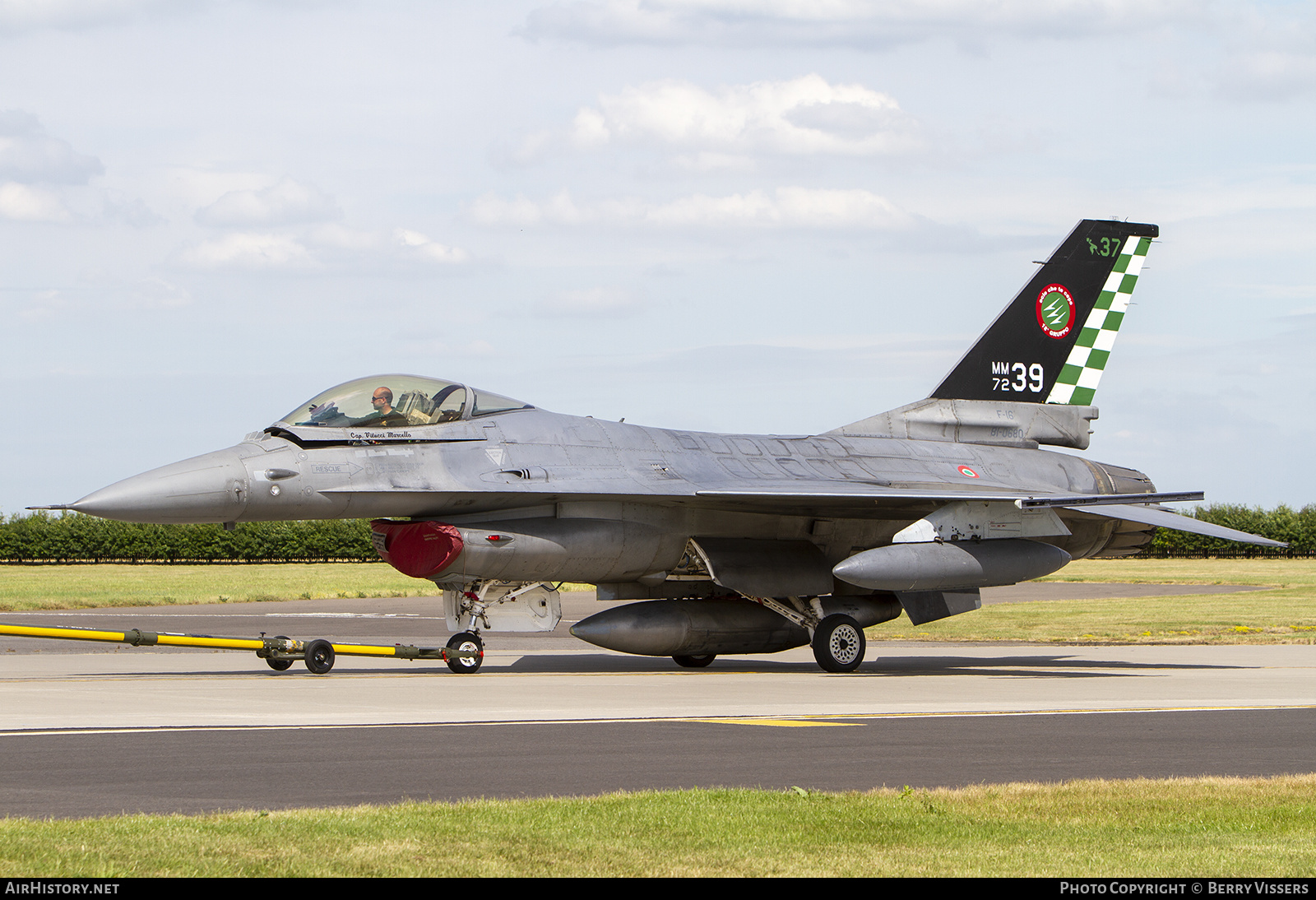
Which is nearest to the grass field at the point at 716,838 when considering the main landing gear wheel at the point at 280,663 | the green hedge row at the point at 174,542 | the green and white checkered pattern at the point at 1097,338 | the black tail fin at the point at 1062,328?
the main landing gear wheel at the point at 280,663

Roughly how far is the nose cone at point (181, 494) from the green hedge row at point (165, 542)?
5586 cm

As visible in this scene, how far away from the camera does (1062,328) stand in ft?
71.8

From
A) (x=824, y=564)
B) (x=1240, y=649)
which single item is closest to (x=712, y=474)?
(x=824, y=564)

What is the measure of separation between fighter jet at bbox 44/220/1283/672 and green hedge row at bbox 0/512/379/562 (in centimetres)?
5249

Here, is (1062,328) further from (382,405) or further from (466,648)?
(382,405)

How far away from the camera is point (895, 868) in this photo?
19.6 feet

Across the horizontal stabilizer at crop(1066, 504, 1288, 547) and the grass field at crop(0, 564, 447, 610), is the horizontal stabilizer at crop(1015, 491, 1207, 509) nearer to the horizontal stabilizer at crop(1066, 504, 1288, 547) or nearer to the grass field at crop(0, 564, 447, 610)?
the horizontal stabilizer at crop(1066, 504, 1288, 547)

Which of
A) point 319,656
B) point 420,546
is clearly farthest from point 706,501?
point 319,656

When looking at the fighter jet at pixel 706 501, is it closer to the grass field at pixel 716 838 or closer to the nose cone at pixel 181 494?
the nose cone at pixel 181 494

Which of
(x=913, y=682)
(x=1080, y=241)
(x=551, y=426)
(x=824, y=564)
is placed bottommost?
(x=913, y=682)

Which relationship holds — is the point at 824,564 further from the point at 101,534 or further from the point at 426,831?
the point at 101,534

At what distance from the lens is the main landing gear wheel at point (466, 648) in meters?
Result: 17.0

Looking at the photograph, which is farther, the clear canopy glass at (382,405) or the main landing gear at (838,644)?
the main landing gear at (838,644)
